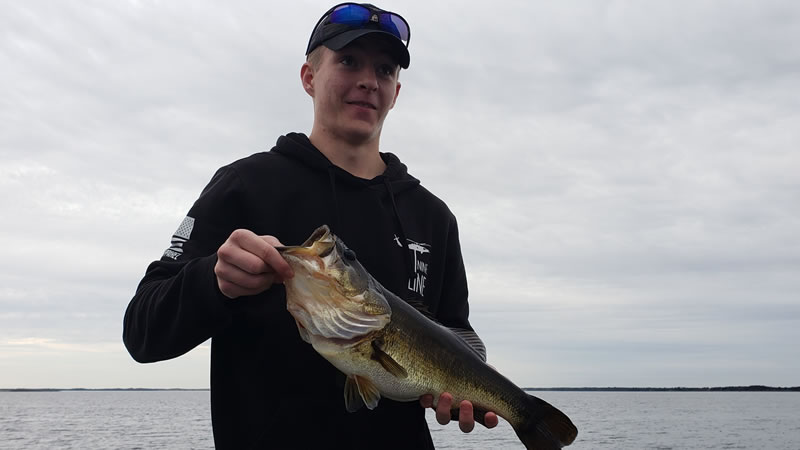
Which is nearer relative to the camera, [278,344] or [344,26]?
[278,344]

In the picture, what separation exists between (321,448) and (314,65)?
2.44 m

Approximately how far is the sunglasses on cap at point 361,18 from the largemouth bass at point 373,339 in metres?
1.79

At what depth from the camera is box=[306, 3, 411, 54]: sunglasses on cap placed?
425 centimetres

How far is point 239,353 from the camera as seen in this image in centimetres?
346

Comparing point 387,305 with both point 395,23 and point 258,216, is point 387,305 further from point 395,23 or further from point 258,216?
point 395,23

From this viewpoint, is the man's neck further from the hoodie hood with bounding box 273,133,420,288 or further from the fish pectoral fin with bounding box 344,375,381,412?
the fish pectoral fin with bounding box 344,375,381,412

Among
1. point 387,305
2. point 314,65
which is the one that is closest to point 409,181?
point 314,65

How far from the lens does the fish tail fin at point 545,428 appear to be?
421 centimetres

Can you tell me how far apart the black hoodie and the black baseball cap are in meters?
0.66

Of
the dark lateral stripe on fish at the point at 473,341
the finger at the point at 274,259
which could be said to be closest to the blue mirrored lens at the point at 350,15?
the finger at the point at 274,259

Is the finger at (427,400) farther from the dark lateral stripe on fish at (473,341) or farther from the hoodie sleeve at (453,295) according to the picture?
the hoodie sleeve at (453,295)

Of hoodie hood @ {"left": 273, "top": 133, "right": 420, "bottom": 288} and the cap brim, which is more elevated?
the cap brim

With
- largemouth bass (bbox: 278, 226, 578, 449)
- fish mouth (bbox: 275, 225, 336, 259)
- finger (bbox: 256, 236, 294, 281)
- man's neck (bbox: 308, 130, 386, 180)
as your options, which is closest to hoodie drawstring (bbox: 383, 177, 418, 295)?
man's neck (bbox: 308, 130, 386, 180)

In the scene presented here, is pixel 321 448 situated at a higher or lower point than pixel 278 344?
lower
